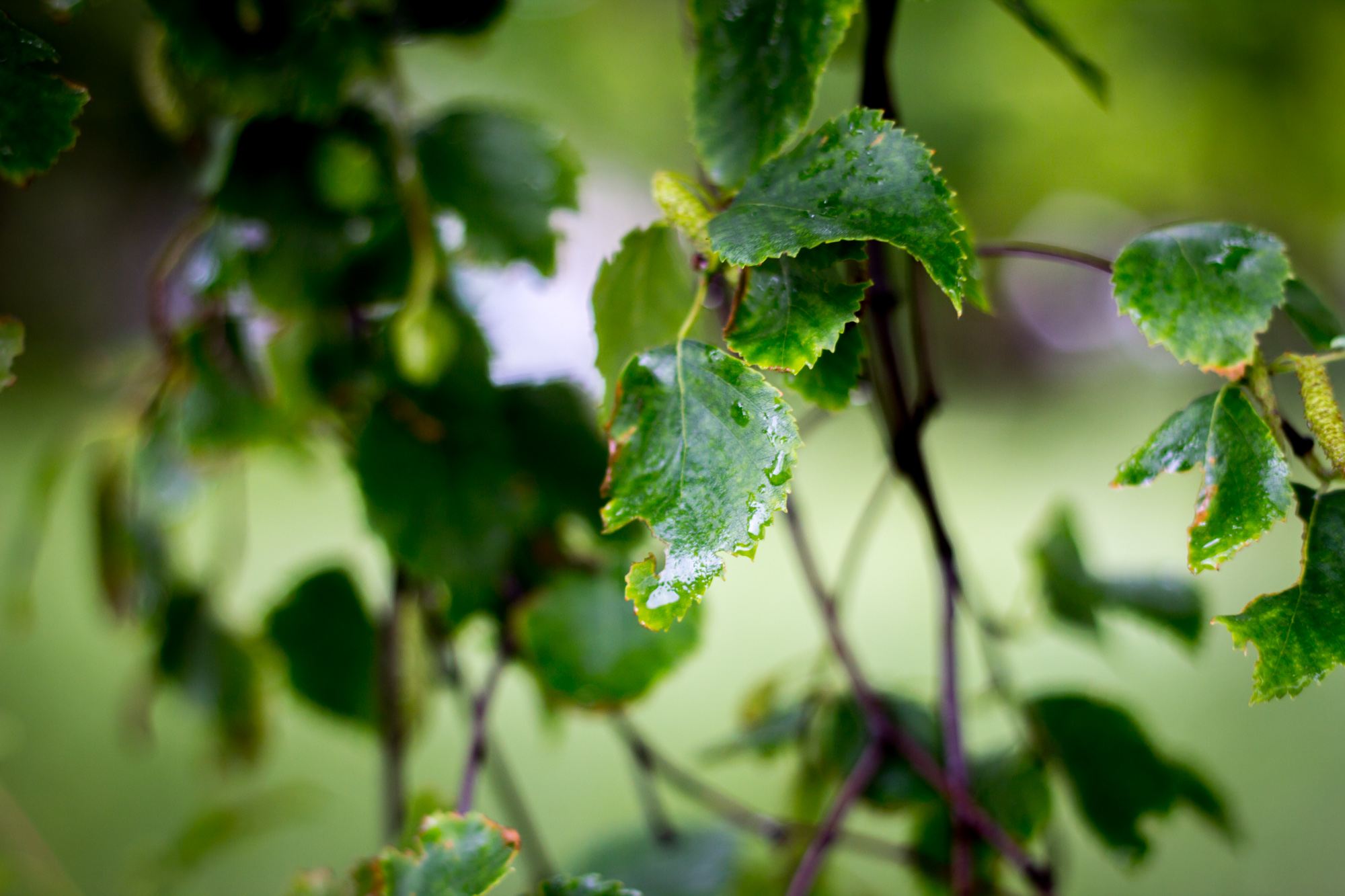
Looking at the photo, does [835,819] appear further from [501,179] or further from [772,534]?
[772,534]

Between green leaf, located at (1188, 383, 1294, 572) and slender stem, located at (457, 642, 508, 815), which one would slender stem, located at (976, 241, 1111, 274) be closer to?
green leaf, located at (1188, 383, 1294, 572)

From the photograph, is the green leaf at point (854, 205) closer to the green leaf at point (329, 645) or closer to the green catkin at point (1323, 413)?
the green catkin at point (1323, 413)

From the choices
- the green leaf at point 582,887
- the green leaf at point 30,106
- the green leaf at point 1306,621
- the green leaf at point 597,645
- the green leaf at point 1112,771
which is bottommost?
the green leaf at point 1112,771

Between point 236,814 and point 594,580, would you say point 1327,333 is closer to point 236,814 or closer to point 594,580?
point 594,580

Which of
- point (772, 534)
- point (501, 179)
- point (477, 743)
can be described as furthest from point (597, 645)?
point (772, 534)

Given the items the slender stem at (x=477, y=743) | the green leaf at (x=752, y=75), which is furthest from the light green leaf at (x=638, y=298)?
the slender stem at (x=477, y=743)

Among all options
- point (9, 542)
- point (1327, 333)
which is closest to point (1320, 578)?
point (1327, 333)

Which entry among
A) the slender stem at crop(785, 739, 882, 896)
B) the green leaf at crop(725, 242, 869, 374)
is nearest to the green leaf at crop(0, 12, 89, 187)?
the green leaf at crop(725, 242, 869, 374)
